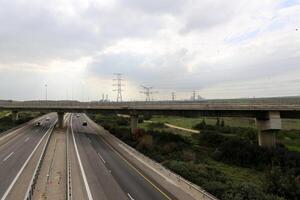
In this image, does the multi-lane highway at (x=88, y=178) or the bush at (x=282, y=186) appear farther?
the bush at (x=282, y=186)

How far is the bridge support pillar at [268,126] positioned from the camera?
45438mm

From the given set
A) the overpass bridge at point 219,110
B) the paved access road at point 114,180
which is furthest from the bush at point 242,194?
the overpass bridge at point 219,110

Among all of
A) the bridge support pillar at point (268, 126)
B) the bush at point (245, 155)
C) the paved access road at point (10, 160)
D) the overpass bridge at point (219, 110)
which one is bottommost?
the bush at point (245, 155)

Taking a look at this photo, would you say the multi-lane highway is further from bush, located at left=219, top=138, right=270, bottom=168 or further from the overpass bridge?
the overpass bridge

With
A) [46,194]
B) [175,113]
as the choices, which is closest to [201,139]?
[175,113]

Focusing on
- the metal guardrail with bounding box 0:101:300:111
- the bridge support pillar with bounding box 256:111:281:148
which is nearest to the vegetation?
the bridge support pillar with bounding box 256:111:281:148

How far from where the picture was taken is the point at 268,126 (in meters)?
46.1

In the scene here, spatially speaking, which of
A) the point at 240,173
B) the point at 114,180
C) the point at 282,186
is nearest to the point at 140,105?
the point at 240,173

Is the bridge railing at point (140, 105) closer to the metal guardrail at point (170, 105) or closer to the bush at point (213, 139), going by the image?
the metal guardrail at point (170, 105)

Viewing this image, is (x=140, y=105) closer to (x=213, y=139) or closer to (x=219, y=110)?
(x=213, y=139)

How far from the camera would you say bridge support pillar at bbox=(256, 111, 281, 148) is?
45438mm

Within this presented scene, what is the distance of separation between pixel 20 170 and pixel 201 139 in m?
Answer: 44.5

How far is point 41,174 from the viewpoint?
103 feet

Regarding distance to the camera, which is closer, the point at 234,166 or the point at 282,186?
the point at 282,186
